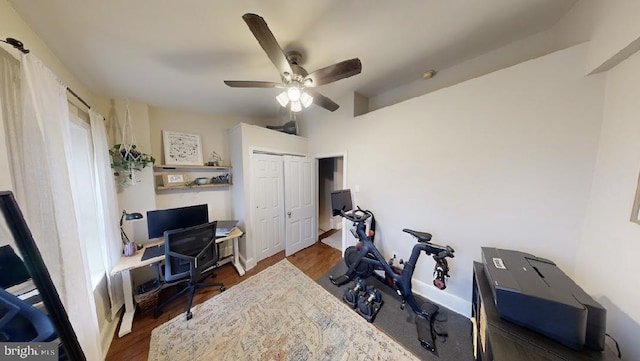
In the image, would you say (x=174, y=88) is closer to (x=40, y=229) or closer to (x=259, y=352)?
(x=40, y=229)

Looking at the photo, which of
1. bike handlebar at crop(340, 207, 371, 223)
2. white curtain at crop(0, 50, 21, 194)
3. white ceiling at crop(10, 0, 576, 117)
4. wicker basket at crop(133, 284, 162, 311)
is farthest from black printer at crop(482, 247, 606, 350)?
wicker basket at crop(133, 284, 162, 311)

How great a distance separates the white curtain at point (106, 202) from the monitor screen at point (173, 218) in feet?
1.02

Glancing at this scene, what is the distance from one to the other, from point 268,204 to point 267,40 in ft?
7.54

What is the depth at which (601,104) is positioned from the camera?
119 cm

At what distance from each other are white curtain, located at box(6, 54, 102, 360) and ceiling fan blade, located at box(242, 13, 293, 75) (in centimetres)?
116

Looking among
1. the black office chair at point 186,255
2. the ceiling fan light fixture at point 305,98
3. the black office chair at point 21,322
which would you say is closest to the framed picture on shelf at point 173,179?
the black office chair at point 186,255

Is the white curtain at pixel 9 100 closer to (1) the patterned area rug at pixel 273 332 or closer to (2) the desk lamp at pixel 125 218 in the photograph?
(2) the desk lamp at pixel 125 218

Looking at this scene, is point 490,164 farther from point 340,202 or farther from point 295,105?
point 295,105

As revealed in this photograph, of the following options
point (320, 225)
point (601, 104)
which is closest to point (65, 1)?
point (601, 104)

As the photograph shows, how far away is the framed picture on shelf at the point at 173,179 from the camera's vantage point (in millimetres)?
2480

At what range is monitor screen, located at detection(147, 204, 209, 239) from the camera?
7.13ft

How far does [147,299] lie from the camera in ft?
6.30

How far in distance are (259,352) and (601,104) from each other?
3.24 meters

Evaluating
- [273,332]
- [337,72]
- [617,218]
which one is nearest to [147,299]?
[273,332]
